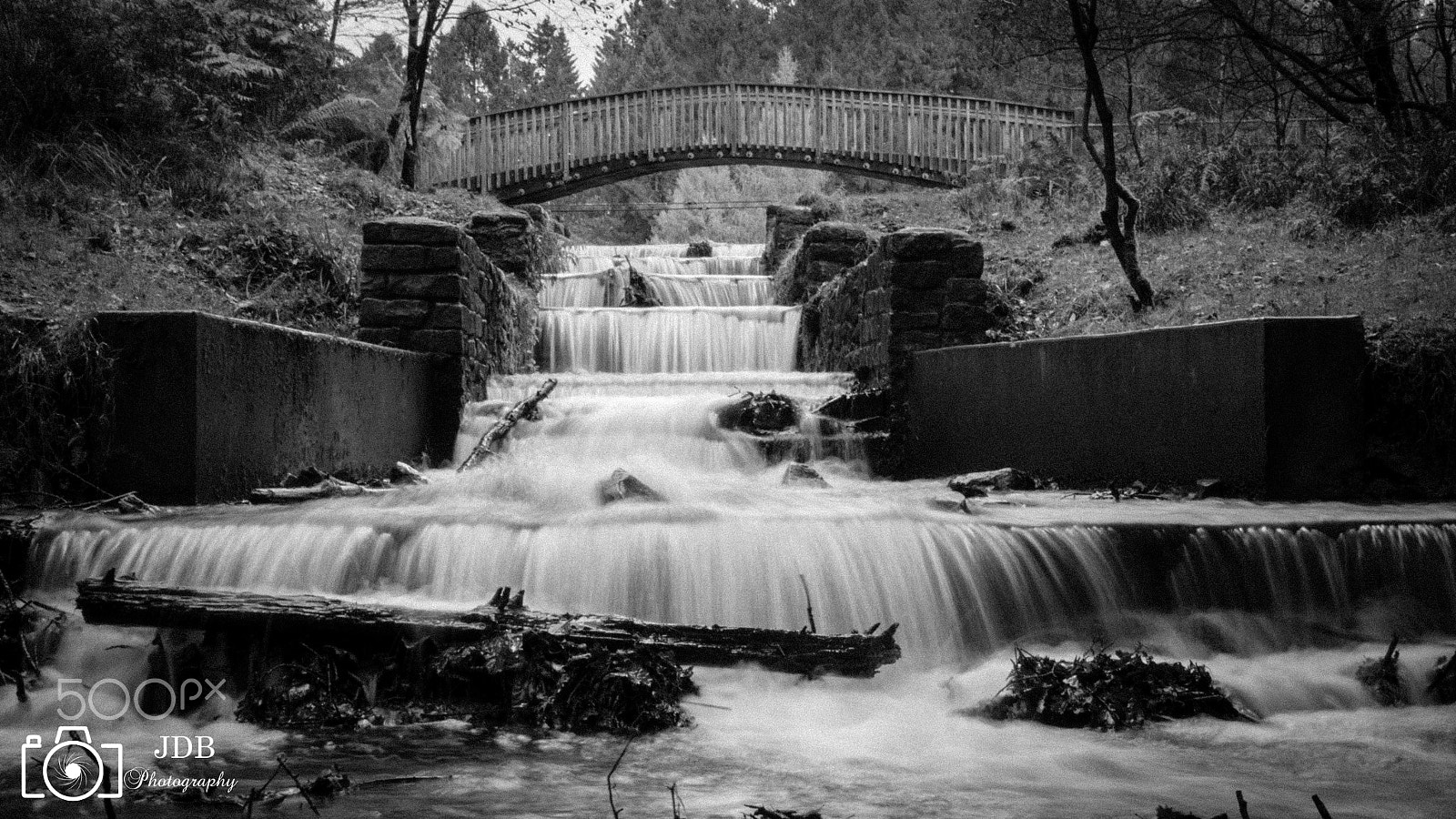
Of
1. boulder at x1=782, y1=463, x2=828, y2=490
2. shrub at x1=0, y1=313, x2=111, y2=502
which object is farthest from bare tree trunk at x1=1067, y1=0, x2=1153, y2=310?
shrub at x1=0, y1=313, x2=111, y2=502

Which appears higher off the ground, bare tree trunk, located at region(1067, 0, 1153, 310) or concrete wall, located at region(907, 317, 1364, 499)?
bare tree trunk, located at region(1067, 0, 1153, 310)

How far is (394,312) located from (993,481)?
4545mm

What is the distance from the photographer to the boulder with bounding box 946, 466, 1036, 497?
21.8ft

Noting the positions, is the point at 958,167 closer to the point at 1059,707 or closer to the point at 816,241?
the point at 816,241

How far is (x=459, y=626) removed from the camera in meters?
4.04

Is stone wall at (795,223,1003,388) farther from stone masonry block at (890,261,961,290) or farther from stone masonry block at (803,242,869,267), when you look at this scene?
stone masonry block at (803,242,869,267)

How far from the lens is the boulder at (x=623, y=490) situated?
6086mm

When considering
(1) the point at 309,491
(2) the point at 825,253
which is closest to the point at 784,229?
(2) the point at 825,253

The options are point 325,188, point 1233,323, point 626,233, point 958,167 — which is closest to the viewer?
point 1233,323

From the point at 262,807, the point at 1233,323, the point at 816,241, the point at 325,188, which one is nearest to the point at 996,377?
the point at 1233,323

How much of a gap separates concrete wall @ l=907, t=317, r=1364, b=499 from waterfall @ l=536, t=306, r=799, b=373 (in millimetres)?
3807

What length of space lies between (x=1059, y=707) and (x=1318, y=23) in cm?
1002

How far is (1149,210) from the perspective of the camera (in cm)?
1135

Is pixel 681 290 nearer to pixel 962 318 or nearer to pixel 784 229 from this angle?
pixel 784 229
